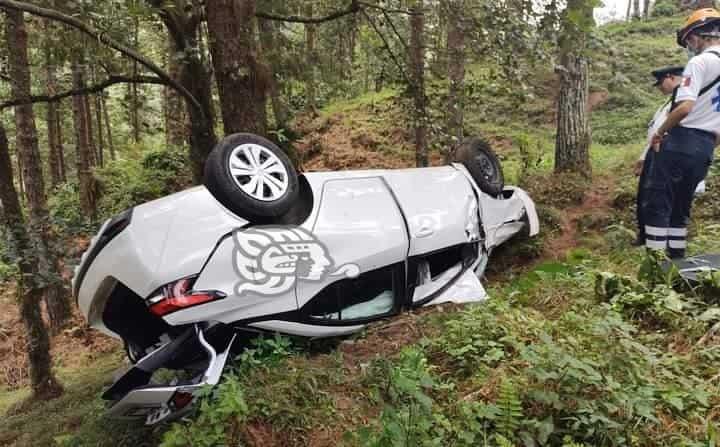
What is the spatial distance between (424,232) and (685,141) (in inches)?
98.0

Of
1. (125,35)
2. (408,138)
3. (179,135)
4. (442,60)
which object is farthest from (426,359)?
(179,135)

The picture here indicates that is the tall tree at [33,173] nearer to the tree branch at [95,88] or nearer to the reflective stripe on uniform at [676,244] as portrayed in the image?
the tree branch at [95,88]

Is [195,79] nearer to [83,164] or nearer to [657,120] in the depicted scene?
[657,120]

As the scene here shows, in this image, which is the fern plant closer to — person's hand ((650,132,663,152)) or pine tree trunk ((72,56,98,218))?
person's hand ((650,132,663,152))

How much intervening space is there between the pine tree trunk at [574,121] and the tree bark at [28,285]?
6878 millimetres

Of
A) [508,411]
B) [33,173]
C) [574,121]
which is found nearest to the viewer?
[508,411]

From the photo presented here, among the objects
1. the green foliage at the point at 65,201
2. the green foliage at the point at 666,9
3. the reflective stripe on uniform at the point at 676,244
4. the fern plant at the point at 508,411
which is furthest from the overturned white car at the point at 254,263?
the green foliage at the point at 666,9

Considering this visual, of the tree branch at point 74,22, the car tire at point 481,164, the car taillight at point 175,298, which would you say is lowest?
the car taillight at point 175,298

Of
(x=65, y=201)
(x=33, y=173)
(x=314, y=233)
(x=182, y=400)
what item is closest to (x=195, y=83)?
(x=314, y=233)

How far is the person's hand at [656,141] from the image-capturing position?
436 centimetres

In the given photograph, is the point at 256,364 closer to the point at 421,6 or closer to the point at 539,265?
the point at 539,265

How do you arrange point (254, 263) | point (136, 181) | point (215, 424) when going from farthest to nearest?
point (136, 181) < point (254, 263) < point (215, 424)

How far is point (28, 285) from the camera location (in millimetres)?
4734

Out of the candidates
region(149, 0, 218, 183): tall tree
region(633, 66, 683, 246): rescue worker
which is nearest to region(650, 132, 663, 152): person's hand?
region(633, 66, 683, 246): rescue worker
